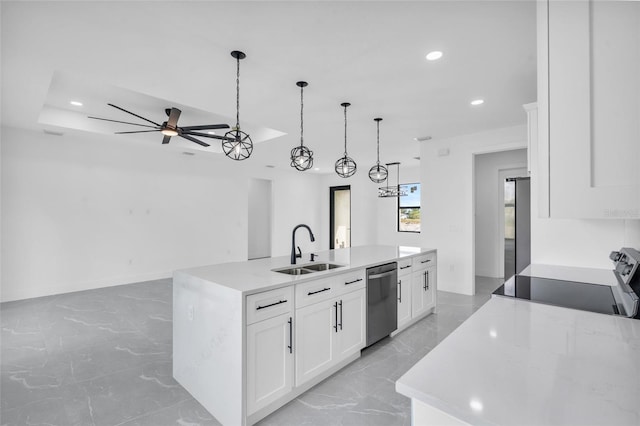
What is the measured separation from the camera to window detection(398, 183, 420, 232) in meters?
8.14

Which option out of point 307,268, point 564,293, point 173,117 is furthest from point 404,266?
point 173,117

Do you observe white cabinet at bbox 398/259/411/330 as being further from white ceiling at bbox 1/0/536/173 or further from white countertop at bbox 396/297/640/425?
white countertop at bbox 396/297/640/425

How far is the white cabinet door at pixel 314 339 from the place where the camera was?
212cm

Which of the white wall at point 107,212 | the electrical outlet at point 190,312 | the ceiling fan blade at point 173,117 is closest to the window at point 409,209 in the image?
the white wall at point 107,212

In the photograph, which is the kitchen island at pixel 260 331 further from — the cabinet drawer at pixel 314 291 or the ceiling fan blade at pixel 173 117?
the ceiling fan blade at pixel 173 117

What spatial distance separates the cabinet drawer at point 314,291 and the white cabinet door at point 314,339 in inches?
1.7

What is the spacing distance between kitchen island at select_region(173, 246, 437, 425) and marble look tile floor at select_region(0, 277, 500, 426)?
0.14 m

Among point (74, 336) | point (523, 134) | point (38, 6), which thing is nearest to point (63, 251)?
point (74, 336)

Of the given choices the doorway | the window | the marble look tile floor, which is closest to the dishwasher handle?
the marble look tile floor

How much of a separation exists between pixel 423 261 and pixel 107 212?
5.48 m

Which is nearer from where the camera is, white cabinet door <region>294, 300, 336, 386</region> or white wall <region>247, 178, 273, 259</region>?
white cabinet door <region>294, 300, 336, 386</region>

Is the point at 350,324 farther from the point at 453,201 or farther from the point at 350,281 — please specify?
the point at 453,201

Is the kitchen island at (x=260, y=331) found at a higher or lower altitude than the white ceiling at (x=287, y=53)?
lower

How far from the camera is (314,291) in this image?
2229 mm
